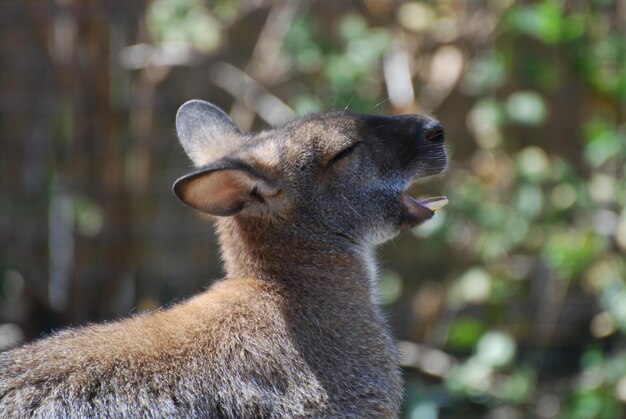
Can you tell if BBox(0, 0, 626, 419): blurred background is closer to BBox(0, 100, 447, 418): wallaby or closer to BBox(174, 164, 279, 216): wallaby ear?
BBox(0, 100, 447, 418): wallaby

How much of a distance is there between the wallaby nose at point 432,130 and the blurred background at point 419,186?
1.28 meters

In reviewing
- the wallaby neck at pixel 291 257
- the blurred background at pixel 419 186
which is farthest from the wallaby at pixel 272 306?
the blurred background at pixel 419 186

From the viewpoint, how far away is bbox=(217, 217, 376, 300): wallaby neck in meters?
2.87

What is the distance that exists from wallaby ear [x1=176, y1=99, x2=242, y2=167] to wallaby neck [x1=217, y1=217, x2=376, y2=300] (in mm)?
362

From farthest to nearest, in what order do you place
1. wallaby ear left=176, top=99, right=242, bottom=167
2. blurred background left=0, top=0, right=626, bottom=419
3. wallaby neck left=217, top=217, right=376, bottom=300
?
blurred background left=0, top=0, right=626, bottom=419, wallaby ear left=176, top=99, right=242, bottom=167, wallaby neck left=217, top=217, right=376, bottom=300

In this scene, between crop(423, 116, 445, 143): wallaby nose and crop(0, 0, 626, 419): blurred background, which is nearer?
crop(423, 116, 445, 143): wallaby nose

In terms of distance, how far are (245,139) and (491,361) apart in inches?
75.4

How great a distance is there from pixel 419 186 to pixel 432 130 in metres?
1.99

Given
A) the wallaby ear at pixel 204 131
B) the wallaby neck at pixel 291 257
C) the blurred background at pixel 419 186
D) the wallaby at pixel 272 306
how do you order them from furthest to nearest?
the blurred background at pixel 419 186 → the wallaby ear at pixel 204 131 → the wallaby neck at pixel 291 257 → the wallaby at pixel 272 306

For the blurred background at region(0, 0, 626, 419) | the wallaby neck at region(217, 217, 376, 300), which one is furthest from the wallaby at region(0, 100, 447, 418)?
the blurred background at region(0, 0, 626, 419)

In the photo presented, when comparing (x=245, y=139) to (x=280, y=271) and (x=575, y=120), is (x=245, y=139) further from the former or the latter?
(x=575, y=120)

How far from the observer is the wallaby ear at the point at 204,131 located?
10.7ft

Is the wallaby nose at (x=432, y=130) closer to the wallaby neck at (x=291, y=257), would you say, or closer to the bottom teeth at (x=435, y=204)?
the bottom teeth at (x=435, y=204)

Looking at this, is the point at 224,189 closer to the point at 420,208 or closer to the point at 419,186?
the point at 420,208
